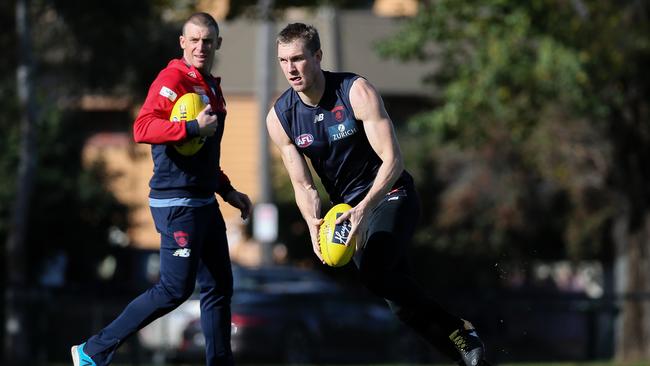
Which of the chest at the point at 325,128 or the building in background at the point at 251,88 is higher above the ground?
the chest at the point at 325,128

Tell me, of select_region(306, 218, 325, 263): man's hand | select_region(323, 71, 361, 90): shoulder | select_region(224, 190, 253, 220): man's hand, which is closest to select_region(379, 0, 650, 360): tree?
select_region(224, 190, 253, 220): man's hand

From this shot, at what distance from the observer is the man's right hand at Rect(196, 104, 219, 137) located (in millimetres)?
8016

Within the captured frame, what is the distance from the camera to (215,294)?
858 cm

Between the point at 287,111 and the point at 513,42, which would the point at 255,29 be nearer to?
the point at 513,42

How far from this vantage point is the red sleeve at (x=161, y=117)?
8039mm

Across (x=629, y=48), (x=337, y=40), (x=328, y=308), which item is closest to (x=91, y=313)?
(x=328, y=308)

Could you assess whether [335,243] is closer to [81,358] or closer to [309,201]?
[309,201]

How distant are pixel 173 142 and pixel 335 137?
1006 mm

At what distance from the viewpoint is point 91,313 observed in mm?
18641

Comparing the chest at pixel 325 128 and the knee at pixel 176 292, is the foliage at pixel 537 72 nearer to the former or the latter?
the chest at pixel 325 128

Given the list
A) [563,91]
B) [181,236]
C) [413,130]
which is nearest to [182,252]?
[181,236]

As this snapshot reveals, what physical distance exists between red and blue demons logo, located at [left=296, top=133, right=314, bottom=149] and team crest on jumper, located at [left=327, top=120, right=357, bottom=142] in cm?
13

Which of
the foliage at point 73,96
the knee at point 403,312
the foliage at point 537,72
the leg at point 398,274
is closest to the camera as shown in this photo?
the leg at point 398,274

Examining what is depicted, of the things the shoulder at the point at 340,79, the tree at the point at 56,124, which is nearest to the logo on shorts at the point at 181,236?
the shoulder at the point at 340,79
